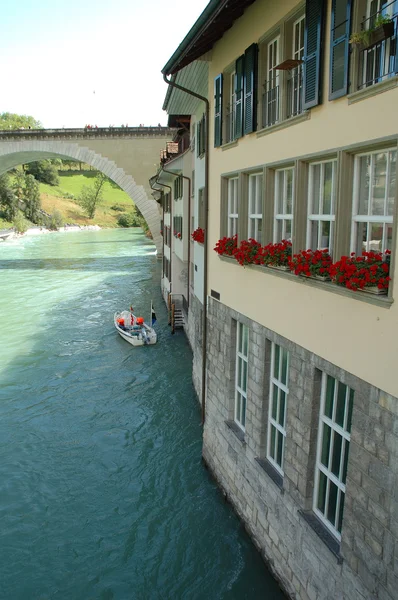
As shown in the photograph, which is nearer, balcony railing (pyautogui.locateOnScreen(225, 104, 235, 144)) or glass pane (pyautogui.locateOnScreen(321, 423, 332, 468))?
glass pane (pyautogui.locateOnScreen(321, 423, 332, 468))

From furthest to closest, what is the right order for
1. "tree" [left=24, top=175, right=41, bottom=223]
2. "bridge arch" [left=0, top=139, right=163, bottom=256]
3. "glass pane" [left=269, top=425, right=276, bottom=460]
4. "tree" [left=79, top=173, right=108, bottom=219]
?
"tree" [left=79, top=173, right=108, bottom=219]
"tree" [left=24, top=175, right=41, bottom=223]
"bridge arch" [left=0, top=139, right=163, bottom=256]
"glass pane" [left=269, top=425, right=276, bottom=460]

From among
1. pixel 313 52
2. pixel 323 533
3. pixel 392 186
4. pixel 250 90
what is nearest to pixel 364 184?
pixel 392 186

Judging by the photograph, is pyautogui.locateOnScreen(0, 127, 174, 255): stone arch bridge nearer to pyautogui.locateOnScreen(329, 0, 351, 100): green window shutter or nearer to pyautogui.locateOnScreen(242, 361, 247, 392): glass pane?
pyautogui.locateOnScreen(242, 361, 247, 392): glass pane

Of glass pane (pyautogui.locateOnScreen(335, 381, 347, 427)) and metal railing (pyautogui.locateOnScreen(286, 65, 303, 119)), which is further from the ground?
metal railing (pyautogui.locateOnScreen(286, 65, 303, 119))

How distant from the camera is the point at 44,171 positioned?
114m

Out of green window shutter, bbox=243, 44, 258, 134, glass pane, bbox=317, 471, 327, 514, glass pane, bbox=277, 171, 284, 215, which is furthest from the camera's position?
green window shutter, bbox=243, 44, 258, 134

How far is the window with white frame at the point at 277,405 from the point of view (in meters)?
7.30

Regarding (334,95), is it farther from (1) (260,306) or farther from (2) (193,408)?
(2) (193,408)

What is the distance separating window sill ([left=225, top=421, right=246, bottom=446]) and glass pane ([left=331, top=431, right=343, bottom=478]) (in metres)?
2.70

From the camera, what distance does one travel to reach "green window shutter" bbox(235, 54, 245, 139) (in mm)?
8108

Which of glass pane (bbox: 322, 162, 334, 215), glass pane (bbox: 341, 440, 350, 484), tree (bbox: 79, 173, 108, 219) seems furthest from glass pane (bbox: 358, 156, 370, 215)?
tree (bbox: 79, 173, 108, 219)

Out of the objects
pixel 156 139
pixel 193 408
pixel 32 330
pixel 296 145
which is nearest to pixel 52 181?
pixel 156 139

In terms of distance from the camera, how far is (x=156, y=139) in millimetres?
40312

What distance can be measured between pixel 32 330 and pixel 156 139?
2113cm
